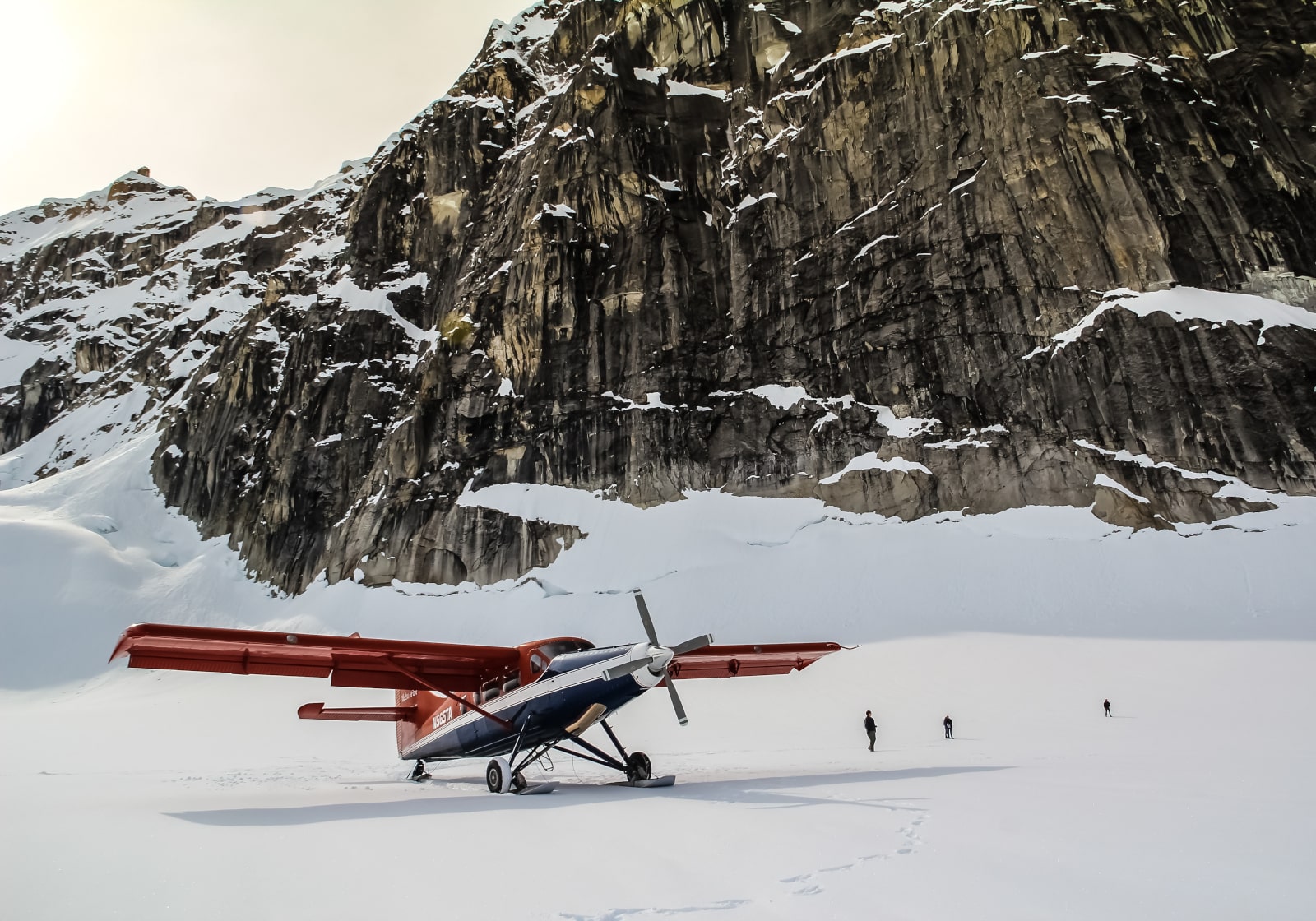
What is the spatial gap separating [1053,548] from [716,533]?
64.8ft

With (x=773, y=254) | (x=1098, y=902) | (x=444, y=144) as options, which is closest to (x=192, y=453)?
(x=444, y=144)

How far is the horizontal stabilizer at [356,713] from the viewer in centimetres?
1741

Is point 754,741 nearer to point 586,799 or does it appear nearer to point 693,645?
point 586,799

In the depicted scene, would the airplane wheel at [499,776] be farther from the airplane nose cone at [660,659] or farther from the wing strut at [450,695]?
the airplane nose cone at [660,659]

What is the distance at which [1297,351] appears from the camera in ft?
132

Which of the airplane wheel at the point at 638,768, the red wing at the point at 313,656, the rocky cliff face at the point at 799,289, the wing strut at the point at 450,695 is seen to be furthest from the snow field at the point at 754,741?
the rocky cliff face at the point at 799,289

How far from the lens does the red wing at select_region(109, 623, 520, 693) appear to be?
1279cm

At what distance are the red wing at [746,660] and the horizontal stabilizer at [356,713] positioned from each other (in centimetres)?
749

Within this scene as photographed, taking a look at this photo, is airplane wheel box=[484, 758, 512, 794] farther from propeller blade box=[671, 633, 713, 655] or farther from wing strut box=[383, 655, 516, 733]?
propeller blade box=[671, 633, 713, 655]

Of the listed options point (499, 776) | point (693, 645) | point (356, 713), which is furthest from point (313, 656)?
point (693, 645)

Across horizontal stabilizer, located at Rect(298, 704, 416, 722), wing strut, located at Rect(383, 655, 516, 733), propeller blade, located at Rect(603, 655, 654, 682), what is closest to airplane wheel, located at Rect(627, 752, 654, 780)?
propeller blade, located at Rect(603, 655, 654, 682)

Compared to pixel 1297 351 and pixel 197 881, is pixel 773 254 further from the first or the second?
pixel 197 881

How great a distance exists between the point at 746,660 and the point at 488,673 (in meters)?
6.73

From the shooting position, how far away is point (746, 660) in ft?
62.8
